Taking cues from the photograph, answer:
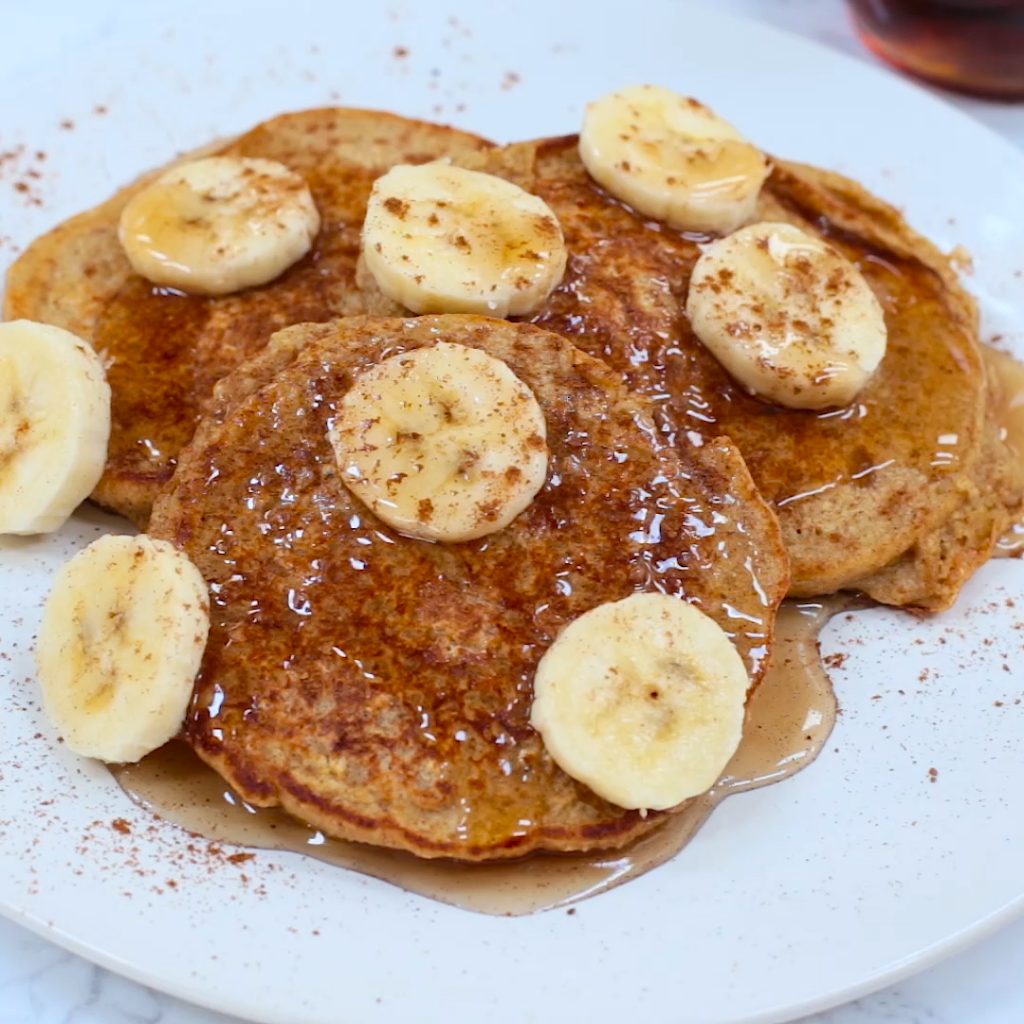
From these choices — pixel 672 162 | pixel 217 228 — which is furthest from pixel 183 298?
pixel 672 162

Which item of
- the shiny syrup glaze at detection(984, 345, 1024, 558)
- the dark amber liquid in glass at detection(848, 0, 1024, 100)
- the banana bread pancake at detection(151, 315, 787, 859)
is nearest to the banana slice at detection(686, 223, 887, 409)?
the banana bread pancake at detection(151, 315, 787, 859)

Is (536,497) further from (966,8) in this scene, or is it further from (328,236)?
(966,8)

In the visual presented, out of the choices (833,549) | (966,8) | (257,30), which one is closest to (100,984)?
(833,549)

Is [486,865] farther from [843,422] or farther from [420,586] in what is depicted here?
[843,422]

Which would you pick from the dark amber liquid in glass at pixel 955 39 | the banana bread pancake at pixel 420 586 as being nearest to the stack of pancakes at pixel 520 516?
the banana bread pancake at pixel 420 586

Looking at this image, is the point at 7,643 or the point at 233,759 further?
the point at 7,643

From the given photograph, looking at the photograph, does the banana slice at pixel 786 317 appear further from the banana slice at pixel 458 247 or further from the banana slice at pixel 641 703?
the banana slice at pixel 641 703

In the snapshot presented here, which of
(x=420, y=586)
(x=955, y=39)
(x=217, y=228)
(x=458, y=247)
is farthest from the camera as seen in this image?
(x=955, y=39)
